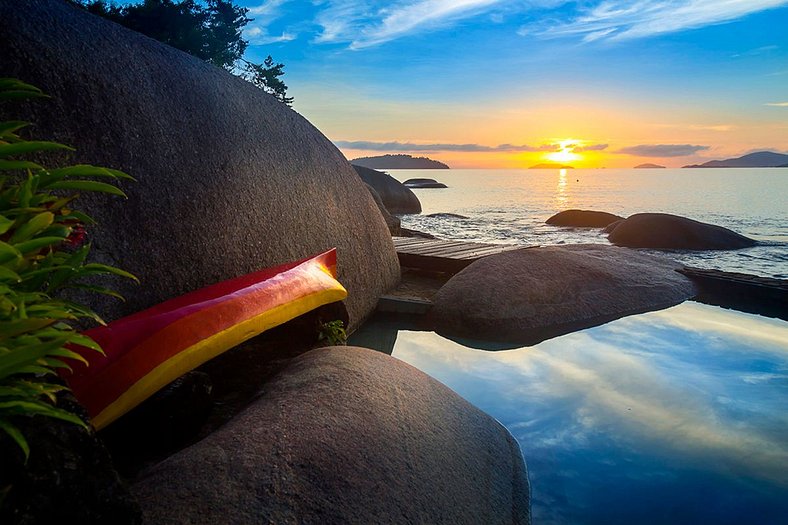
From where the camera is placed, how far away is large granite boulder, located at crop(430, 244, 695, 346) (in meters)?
6.46

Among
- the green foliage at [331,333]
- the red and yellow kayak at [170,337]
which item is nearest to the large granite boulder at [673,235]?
the green foliage at [331,333]

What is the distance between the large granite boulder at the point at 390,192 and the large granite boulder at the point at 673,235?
56.9 feet

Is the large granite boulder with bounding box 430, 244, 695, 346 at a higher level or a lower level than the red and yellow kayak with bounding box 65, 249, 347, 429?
lower

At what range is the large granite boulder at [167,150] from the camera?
3490mm

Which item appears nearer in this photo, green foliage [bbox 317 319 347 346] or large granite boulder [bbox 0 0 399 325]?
large granite boulder [bbox 0 0 399 325]

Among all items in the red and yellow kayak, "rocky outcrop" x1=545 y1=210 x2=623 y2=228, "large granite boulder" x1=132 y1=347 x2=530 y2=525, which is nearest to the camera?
"large granite boulder" x1=132 y1=347 x2=530 y2=525

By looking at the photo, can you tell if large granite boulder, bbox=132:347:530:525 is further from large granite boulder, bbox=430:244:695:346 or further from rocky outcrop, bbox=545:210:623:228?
rocky outcrop, bbox=545:210:623:228

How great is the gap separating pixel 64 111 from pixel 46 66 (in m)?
0.28

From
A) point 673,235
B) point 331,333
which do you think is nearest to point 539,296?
point 331,333

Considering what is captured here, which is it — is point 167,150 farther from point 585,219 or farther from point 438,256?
point 585,219

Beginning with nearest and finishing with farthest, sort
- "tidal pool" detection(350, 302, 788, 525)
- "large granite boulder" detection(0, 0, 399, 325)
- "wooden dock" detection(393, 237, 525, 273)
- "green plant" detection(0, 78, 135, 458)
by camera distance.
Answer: "green plant" detection(0, 78, 135, 458) → "tidal pool" detection(350, 302, 788, 525) → "large granite boulder" detection(0, 0, 399, 325) → "wooden dock" detection(393, 237, 525, 273)

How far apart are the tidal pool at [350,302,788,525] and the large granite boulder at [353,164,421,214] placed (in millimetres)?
25370

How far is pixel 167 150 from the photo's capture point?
4152 mm

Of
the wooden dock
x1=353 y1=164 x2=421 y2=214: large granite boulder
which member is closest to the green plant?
the wooden dock
